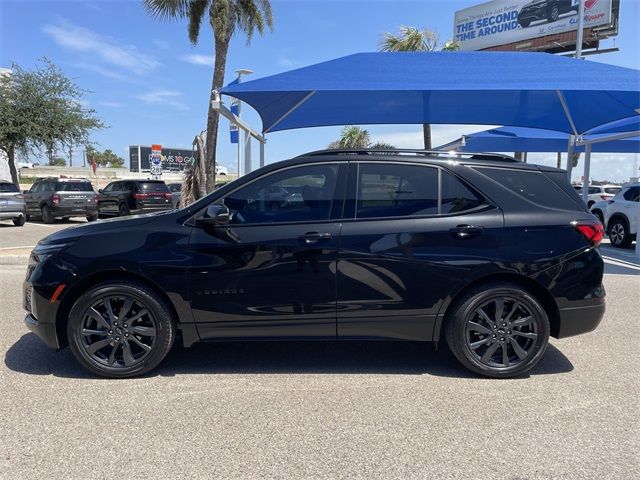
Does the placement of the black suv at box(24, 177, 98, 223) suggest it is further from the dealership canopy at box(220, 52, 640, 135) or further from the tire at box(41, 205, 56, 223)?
the dealership canopy at box(220, 52, 640, 135)

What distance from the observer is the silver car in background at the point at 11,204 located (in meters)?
16.2

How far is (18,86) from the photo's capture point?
79.5ft

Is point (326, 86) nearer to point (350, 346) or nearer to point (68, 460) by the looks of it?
point (350, 346)

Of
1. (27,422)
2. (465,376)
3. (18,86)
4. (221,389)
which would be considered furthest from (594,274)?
(18,86)

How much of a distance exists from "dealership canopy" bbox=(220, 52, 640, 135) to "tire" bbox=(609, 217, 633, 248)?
98.3 inches

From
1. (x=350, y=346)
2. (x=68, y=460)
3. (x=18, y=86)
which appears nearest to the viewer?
(x=68, y=460)

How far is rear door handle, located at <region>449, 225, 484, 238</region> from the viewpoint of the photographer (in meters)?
3.89

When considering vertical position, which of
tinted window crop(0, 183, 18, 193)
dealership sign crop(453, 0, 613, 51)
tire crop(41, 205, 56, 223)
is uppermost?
dealership sign crop(453, 0, 613, 51)

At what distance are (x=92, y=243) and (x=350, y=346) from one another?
8.28ft

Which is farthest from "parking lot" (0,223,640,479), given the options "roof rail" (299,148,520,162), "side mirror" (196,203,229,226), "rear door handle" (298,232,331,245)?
"roof rail" (299,148,520,162)

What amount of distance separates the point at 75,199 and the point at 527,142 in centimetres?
1642

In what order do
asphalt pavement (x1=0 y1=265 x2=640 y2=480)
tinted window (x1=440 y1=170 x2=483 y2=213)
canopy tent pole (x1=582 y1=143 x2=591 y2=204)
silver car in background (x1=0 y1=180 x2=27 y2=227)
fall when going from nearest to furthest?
1. asphalt pavement (x1=0 y1=265 x2=640 y2=480)
2. tinted window (x1=440 y1=170 x2=483 y2=213)
3. canopy tent pole (x1=582 y1=143 x2=591 y2=204)
4. silver car in background (x1=0 y1=180 x2=27 y2=227)

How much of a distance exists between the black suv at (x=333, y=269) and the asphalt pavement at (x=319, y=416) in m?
0.35

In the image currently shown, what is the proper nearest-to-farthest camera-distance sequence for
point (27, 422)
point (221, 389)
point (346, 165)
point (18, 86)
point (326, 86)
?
1. point (27, 422)
2. point (221, 389)
3. point (346, 165)
4. point (326, 86)
5. point (18, 86)
